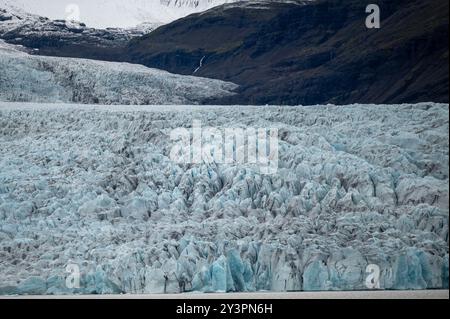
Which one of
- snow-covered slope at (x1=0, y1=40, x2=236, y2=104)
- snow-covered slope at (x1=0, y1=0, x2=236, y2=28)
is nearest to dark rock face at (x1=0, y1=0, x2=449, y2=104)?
snow-covered slope at (x1=0, y1=0, x2=236, y2=28)

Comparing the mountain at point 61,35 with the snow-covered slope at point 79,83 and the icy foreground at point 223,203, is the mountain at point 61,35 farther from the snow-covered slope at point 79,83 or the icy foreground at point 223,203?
the icy foreground at point 223,203

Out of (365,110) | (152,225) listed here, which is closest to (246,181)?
(152,225)

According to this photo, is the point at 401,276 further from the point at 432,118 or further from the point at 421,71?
the point at 421,71

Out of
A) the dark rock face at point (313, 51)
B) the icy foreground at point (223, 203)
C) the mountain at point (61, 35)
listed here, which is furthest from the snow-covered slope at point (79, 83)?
the icy foreground at point (223, 203)

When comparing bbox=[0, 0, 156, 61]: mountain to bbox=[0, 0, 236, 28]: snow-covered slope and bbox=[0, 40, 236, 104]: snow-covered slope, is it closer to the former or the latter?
bbox=[0, 0, 236, 28]: snow-covered slope

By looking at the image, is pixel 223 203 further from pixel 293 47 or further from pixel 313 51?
pixel 293 47

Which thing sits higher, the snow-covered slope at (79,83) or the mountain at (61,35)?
the mountain at (61,35)
